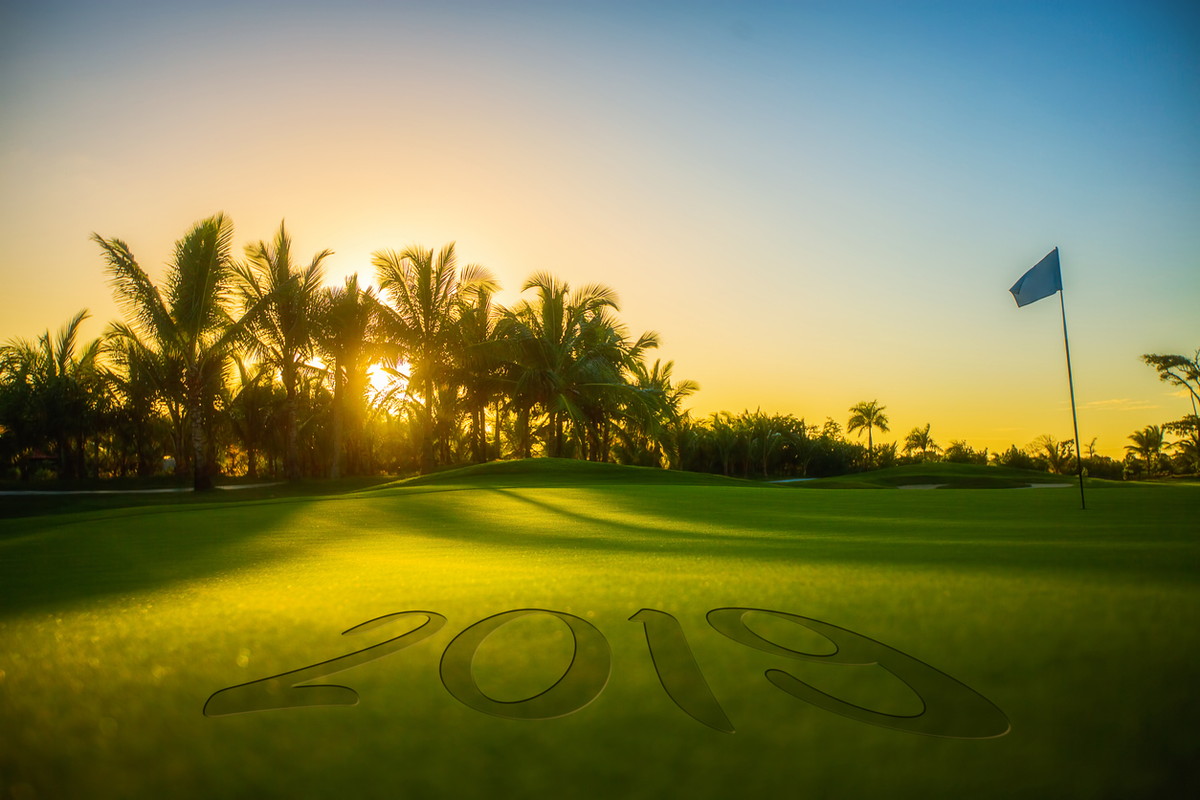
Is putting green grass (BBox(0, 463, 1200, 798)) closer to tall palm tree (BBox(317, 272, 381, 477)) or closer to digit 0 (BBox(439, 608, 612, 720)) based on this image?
digit 0 (BBox(439, 608, 612, 720))

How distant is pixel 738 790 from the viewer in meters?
1.04

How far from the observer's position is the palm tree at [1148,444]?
48.7 meters

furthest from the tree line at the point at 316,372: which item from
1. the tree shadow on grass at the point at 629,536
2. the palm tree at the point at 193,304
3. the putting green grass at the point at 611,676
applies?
the putting green grass at the point at 611,676

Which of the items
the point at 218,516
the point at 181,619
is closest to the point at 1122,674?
the point at 181,619

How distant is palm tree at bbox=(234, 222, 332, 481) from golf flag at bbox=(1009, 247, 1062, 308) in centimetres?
2064

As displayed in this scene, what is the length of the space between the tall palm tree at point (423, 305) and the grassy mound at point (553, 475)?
22.6 feet

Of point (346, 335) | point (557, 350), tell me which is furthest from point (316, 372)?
point (557, 350)

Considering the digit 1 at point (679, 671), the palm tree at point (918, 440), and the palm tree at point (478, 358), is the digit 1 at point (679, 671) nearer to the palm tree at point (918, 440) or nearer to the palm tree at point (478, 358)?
the palm tree at point (478, 358)

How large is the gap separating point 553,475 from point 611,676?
15090mm

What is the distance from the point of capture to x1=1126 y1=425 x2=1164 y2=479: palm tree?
48.7 m

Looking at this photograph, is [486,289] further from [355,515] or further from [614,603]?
[614,603]

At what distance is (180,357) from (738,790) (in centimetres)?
2319

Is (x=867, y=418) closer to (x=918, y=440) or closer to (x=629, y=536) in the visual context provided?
(x=918, y=440)

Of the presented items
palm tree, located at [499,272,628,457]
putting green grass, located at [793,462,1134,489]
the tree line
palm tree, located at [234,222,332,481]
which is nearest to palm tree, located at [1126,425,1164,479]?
the tree line
